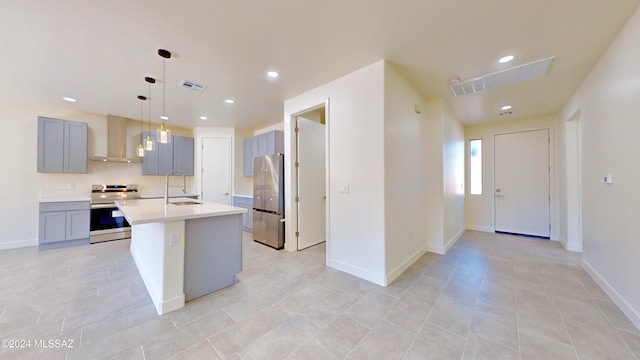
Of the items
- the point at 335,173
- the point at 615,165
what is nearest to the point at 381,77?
the point at 335,173

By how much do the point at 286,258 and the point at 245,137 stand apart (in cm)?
394

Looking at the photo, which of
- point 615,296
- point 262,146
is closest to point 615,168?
point 615,296

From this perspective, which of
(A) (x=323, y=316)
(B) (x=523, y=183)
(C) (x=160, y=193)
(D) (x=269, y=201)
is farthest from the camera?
(C) (x=160, y=193)

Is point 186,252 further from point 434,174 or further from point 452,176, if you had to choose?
point 452,176

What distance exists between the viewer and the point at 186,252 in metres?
2.25

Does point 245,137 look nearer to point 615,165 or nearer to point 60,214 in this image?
point 60,214

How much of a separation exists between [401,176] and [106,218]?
18.2 ft

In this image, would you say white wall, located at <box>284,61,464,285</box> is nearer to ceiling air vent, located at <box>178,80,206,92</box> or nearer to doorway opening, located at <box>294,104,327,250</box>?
doorway opening, located at <box>294,104,327,250</box>

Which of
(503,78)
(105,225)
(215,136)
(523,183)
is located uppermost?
(503,78)

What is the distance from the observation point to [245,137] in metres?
6.18

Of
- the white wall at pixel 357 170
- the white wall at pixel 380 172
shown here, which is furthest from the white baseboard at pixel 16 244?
the white wall at pixel 357 170

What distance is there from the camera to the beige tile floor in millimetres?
1634

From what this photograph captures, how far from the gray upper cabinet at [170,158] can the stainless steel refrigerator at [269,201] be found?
243cm

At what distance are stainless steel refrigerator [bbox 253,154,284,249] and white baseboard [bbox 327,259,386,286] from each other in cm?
123
